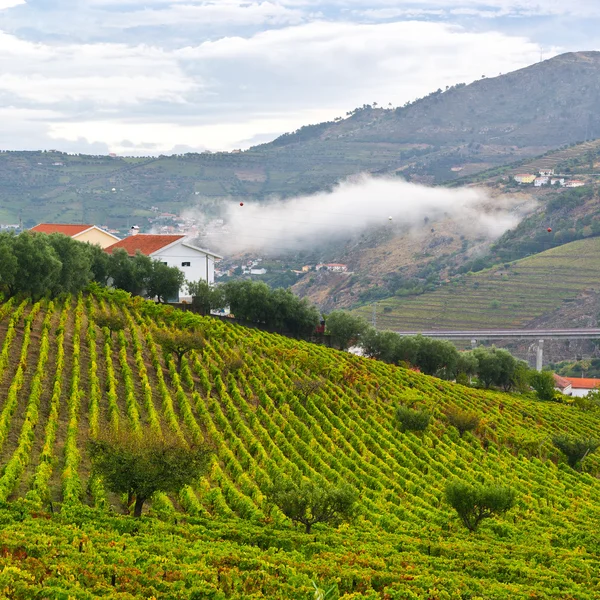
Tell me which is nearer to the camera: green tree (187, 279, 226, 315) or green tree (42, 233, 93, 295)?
green tree (42, 233, 93, 295)

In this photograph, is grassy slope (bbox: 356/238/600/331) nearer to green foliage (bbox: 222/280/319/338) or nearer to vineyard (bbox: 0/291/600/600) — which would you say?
green foliage (bbox: 222/280/319/338)

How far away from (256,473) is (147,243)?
154ft

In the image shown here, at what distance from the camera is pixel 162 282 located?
63.8 meters

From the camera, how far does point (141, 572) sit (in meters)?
16.1

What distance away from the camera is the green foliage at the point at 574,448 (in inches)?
1672

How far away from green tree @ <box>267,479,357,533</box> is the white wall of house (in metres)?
48.4

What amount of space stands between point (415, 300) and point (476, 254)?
44177mm

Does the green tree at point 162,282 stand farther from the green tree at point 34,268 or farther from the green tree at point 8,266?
the green tree at point 8,266

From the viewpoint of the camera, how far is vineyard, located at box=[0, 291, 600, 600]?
17.2 metres

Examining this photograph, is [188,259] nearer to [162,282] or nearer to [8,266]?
[162,282]

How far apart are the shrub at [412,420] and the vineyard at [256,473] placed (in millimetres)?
782

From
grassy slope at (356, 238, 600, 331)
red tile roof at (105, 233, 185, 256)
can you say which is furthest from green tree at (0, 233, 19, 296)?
grassy slope at (356, 238, 600, 331)

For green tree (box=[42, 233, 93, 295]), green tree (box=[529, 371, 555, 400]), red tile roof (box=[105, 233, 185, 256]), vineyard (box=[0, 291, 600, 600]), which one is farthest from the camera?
red tile roof (box=[105, 233, 185, 256])

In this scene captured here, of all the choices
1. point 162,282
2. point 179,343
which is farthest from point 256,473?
point 162,282
